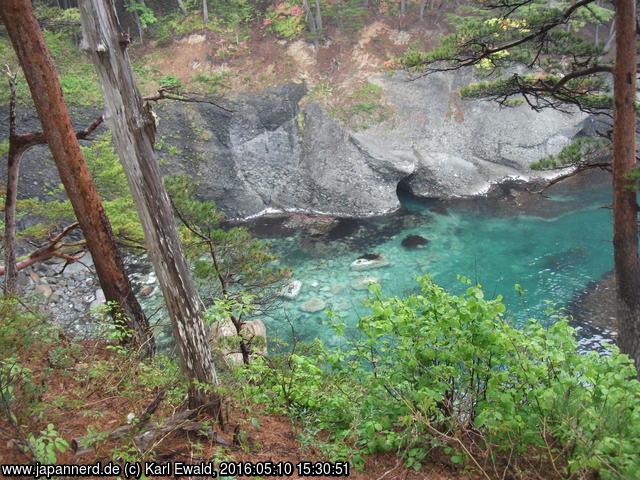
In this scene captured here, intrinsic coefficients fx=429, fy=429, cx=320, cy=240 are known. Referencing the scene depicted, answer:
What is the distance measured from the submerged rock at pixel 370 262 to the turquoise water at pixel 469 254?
0.27 meters

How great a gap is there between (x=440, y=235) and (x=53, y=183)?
54.1 feet

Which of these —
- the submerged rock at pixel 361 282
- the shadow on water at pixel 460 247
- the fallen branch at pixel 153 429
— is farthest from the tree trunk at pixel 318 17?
the fallen branch at pixel 153 429

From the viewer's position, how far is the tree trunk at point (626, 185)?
20.6 ft

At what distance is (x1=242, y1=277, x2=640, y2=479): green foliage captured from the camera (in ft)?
11.1

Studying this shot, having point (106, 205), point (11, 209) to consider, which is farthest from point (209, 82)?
point (11, 209)

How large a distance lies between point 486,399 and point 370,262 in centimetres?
1259

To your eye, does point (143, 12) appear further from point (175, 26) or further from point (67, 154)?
point (67, 154)

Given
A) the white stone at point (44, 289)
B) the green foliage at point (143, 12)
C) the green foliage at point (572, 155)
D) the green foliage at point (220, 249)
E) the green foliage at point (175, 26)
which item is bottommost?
the white stone at point (44, 289)

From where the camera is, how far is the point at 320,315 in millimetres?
13781

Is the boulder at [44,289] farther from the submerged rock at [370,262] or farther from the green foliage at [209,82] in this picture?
the green foliage at [209,82]

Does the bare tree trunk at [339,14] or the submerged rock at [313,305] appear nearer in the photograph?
the submerged rock at [313,305]

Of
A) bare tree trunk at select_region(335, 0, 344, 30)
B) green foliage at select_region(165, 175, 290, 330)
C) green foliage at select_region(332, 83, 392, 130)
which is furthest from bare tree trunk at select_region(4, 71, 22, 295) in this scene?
bare tree trunk at select_region(335, 0, 344, 30)

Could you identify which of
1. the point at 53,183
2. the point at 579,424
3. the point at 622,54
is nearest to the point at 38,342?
the point at 579,424

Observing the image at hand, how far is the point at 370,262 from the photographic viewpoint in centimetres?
1659
